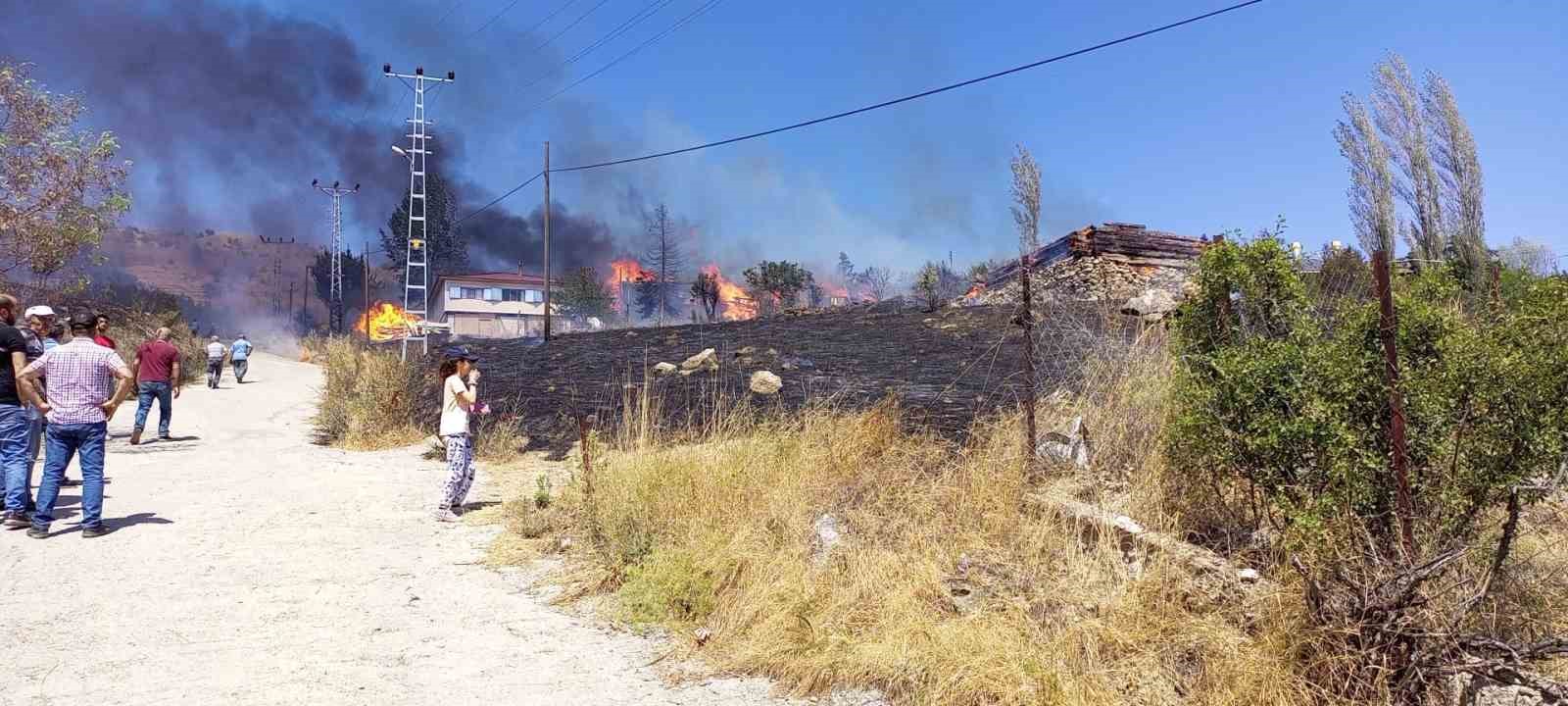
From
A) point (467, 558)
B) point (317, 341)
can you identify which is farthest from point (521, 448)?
point (317, 341)

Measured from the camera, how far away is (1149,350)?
24.3ft

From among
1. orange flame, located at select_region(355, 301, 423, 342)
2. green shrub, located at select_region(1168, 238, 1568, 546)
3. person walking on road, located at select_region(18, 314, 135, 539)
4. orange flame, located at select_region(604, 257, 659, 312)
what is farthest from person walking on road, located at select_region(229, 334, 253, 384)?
orange flame, located at select_region(604, 257, 659, 312)

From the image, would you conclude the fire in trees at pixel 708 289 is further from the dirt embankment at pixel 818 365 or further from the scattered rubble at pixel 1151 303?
the scattered rubble at pixel 1151 303

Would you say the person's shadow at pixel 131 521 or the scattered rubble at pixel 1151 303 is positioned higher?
the scattered rubble at pixel 1151 303

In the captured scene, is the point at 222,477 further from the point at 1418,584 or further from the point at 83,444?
the point at 1418,584

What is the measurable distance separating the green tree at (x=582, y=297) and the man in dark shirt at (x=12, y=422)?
68.7m

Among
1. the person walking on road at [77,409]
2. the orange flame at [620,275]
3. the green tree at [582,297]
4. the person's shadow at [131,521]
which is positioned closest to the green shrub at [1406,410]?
the person walking on road at [77,409]

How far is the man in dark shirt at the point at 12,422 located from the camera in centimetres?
729

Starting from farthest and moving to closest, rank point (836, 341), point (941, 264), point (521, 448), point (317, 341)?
point (941, 264) → point (317, 341) → point (836, 341) → point (521, 448)

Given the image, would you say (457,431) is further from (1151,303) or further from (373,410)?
(1151,303)

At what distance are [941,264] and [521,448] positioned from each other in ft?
199

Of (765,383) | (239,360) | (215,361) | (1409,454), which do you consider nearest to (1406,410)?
(1409,454)

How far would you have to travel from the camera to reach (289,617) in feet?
18.3

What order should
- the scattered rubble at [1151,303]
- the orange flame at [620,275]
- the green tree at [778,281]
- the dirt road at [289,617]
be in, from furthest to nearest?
the orange flame at [620,275], the green tree at [778,281], the scattered rubble at [1151,303], the dirt road at [289,617]
